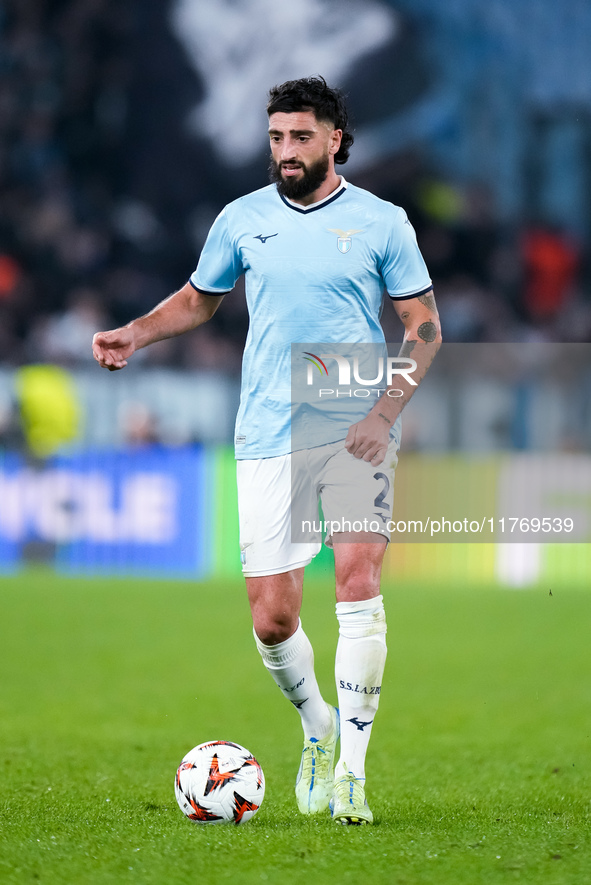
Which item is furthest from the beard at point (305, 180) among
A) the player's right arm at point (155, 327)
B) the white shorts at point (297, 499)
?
the white shorts at point (297, 499)

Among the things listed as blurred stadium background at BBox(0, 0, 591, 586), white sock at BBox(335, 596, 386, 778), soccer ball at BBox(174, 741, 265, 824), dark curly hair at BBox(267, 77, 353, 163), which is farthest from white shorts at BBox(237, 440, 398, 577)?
blurred stadium background at BBox(0, 0, 591, 586)

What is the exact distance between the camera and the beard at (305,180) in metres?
4.41

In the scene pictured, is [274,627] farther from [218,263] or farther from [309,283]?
[218,263]

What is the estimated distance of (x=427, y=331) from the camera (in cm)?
439

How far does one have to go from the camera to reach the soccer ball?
13.2 feet

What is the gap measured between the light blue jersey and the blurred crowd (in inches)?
577

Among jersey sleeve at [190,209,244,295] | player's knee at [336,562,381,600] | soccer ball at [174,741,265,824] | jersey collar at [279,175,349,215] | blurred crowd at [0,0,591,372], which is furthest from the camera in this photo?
blurred crowd at [0,0,591,372]

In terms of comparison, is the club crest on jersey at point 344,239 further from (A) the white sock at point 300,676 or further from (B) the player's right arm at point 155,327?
(A) the white sock at point 300,676

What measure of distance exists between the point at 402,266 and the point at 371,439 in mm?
630

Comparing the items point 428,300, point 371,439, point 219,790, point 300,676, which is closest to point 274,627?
point 300,676

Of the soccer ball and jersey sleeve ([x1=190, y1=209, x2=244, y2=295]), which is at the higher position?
jersey sleeve ([x1=190, y1=209, x2=244, y2=295])

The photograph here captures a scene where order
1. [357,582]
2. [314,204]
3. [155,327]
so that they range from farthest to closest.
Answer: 1. [155,327]
2. [314,204]
3. [357,582]

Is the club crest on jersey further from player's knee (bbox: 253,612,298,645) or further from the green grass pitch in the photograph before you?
the green grass pitch

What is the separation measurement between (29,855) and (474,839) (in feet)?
4.34
